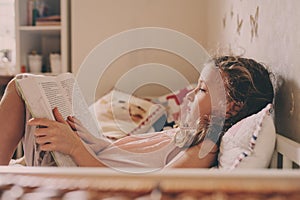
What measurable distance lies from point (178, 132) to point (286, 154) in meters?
0.40

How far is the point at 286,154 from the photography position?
0.99m

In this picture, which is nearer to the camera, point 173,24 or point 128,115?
point 128,115

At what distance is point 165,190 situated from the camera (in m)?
0.41

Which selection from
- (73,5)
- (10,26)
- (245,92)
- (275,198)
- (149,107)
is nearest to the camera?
(275,198)

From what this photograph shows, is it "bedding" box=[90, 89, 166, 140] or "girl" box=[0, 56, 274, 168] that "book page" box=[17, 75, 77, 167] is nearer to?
"girl" box=[0, 56, 274, 168]

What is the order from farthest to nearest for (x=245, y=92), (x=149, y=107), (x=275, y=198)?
(x=149, y=107) → (x=245, y=92) → (x=275, y=198)

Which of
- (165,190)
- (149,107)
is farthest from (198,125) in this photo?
(149,107)

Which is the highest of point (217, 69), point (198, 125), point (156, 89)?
point (217, 69)

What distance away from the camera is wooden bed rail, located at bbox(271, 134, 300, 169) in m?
0.94

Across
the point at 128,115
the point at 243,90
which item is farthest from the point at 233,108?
the point at 128,115

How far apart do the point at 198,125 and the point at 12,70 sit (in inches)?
78.1

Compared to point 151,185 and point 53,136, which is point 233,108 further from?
point 151,185

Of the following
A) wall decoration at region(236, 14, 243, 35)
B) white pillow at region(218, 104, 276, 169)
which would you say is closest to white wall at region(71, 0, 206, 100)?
wall decoration at region(236, 14, 243, 35)

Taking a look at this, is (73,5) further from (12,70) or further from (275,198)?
(275,198)
